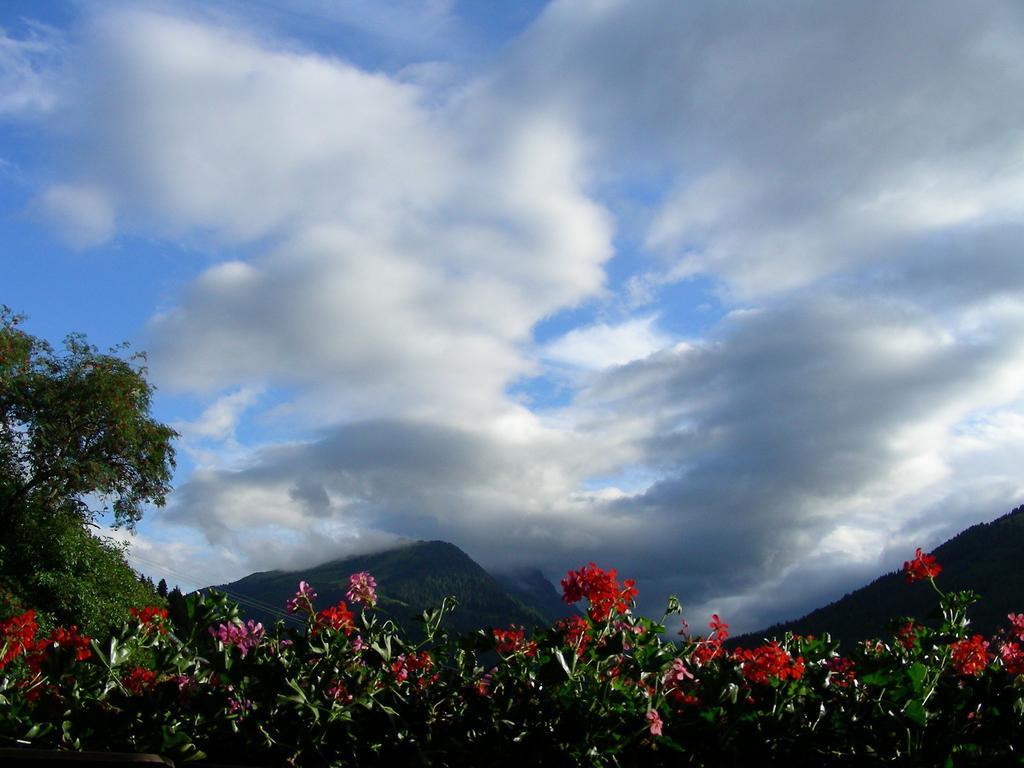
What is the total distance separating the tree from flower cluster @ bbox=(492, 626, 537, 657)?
25249 mm

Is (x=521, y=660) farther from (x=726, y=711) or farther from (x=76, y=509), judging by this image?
(x=76, y=509)

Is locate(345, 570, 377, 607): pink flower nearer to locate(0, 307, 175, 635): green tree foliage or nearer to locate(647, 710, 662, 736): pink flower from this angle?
locate(647, 710, 662, 736): pink flower

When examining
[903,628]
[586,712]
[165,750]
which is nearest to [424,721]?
[586,712]

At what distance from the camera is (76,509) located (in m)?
25.9

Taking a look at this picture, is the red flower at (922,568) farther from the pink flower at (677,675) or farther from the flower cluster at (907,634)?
the pink flower at (677,675)

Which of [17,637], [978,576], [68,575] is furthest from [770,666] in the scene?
[978,576]

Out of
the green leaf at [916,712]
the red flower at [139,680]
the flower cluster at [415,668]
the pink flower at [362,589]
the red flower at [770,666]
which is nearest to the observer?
the green leaf at [916,712]

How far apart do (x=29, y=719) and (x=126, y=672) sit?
53 cm

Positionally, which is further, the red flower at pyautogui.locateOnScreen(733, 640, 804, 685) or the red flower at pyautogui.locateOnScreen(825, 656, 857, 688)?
the red flower at pyautogui.locateOnScreen(825, 656, 857, 688)

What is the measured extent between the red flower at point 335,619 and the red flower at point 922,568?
259cm

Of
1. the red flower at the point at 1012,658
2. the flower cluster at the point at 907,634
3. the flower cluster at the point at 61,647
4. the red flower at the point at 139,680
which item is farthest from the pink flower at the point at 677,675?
the flower cluster at the point at 61,647

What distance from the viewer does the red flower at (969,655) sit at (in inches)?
125

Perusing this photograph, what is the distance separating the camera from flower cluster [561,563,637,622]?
3168 millimetres

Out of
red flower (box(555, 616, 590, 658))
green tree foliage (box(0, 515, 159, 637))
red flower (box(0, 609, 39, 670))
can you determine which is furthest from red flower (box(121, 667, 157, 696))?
A: green tree foliage (box(0, 515, 159, 637))
